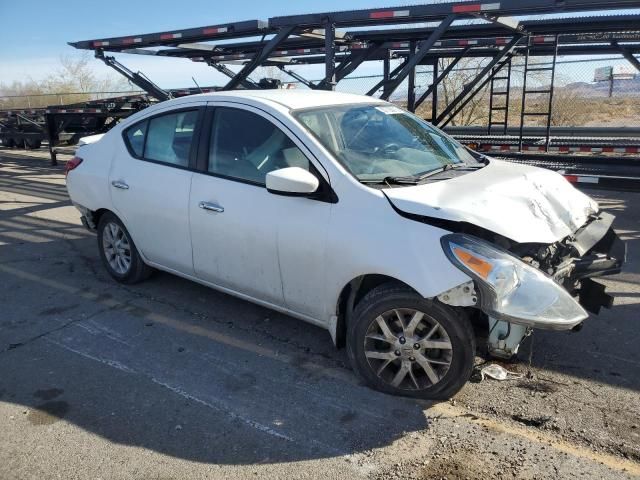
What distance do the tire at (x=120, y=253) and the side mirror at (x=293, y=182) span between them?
2.14 meters

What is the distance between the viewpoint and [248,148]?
3752 millimetres

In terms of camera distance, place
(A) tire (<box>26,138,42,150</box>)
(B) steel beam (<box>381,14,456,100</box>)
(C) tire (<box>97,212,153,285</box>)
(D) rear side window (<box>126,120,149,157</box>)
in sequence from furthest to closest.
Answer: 1. (A) tire (<box>26,138,42,150</box>)
2. (B) steel beam (<box>381,14,456,100</box>)
3. (C) tire (<box>97,212,153,285</box>)
4. (D) rear side window (<box>126,120,149,157</box>)

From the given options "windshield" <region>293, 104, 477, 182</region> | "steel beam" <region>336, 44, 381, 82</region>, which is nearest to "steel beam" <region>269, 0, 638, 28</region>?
"steel beam" <region>336, 44, 381, 82</region>

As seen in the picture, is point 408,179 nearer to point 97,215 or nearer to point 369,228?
point 369,228

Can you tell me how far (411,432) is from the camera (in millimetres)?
2803

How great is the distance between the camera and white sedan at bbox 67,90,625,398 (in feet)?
9.16

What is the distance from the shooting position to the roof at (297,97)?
149 inches

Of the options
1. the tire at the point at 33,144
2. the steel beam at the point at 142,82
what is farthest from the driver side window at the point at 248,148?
the tire at the point at 33,144

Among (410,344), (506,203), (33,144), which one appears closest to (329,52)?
(506,203)

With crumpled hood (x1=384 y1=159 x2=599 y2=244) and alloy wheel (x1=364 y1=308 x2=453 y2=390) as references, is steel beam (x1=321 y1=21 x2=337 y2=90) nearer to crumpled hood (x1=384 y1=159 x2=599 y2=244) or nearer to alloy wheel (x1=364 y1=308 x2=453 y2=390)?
crumpled hood (x1=384 y1=159 x2=599 y2=244)

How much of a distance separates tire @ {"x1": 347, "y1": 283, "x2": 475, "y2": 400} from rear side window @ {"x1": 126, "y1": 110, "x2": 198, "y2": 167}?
201cm

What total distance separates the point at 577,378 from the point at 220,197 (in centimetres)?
266

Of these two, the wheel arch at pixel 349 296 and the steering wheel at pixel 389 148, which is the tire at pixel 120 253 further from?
the steering wheel at pixel 389 148

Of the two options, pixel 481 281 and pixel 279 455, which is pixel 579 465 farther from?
pixel 279 455
